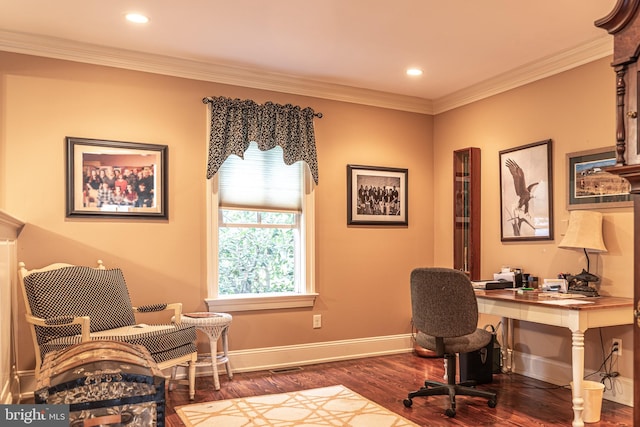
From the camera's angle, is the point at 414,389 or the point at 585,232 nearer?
the point at 585,232

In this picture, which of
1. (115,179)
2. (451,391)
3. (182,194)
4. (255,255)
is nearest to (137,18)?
(115,179)

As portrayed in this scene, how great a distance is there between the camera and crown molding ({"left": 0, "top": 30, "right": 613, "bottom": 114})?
3799mm

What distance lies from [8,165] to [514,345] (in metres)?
4.28

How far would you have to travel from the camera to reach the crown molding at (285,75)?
150 inches

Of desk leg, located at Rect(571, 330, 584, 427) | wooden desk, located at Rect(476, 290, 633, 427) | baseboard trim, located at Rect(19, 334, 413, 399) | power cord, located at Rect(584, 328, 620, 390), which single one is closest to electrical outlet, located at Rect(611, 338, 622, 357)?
power cord, located at Rect(584, 328, 620, 390)

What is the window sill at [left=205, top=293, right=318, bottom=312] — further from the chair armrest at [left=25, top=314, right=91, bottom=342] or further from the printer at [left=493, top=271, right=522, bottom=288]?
the printer at [left=493, top=271, right=522, bottom=288]

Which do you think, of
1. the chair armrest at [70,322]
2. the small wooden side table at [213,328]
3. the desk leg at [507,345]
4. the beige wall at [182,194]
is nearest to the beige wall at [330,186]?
the beige wall at [182,194]

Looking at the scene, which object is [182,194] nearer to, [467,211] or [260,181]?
[260,181]

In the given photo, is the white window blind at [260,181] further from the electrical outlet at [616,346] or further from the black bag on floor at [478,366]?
the electrical outlet at [616,346]

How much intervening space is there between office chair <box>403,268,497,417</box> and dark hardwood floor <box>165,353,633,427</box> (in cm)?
12

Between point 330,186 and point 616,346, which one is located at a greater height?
point 330,186

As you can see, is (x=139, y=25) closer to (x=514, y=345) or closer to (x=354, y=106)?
(x=354, y=106)

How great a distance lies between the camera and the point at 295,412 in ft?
11.1

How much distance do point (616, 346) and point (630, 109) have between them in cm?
218
